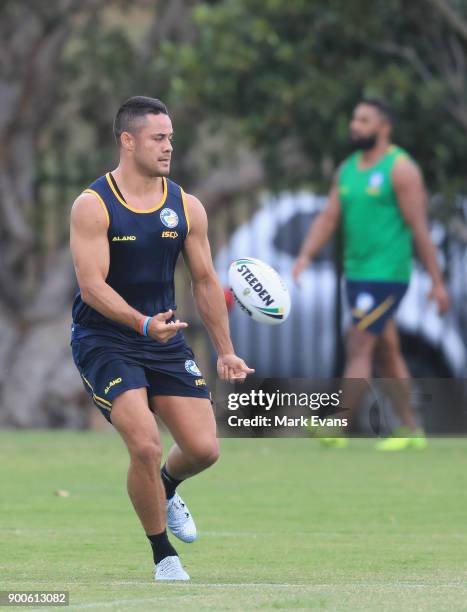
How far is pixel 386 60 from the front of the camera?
16.2 metres

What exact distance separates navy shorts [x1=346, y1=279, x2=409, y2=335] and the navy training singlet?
229 inches

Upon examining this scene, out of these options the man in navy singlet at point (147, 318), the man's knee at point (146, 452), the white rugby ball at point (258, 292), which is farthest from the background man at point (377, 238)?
the man's knee at point (146, 452)

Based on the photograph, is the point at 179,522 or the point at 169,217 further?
the point at 179,522

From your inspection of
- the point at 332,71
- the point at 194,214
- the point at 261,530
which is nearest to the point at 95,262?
the point at 194,214

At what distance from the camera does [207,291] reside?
846cm

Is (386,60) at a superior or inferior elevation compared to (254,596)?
superior

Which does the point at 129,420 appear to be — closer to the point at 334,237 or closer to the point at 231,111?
the point at 231,111

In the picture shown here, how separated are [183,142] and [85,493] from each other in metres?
9.29

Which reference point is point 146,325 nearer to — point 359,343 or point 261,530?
point 261,530

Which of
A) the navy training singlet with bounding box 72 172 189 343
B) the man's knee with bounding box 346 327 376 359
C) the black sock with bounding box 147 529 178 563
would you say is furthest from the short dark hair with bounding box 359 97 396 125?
the black sock with bounding box 147 529 178 563

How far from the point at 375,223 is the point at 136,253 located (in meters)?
6.13

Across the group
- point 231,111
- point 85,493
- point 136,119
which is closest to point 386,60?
point 231,111

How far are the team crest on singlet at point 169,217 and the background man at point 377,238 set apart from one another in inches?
218

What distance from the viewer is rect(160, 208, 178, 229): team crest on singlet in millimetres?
8203
